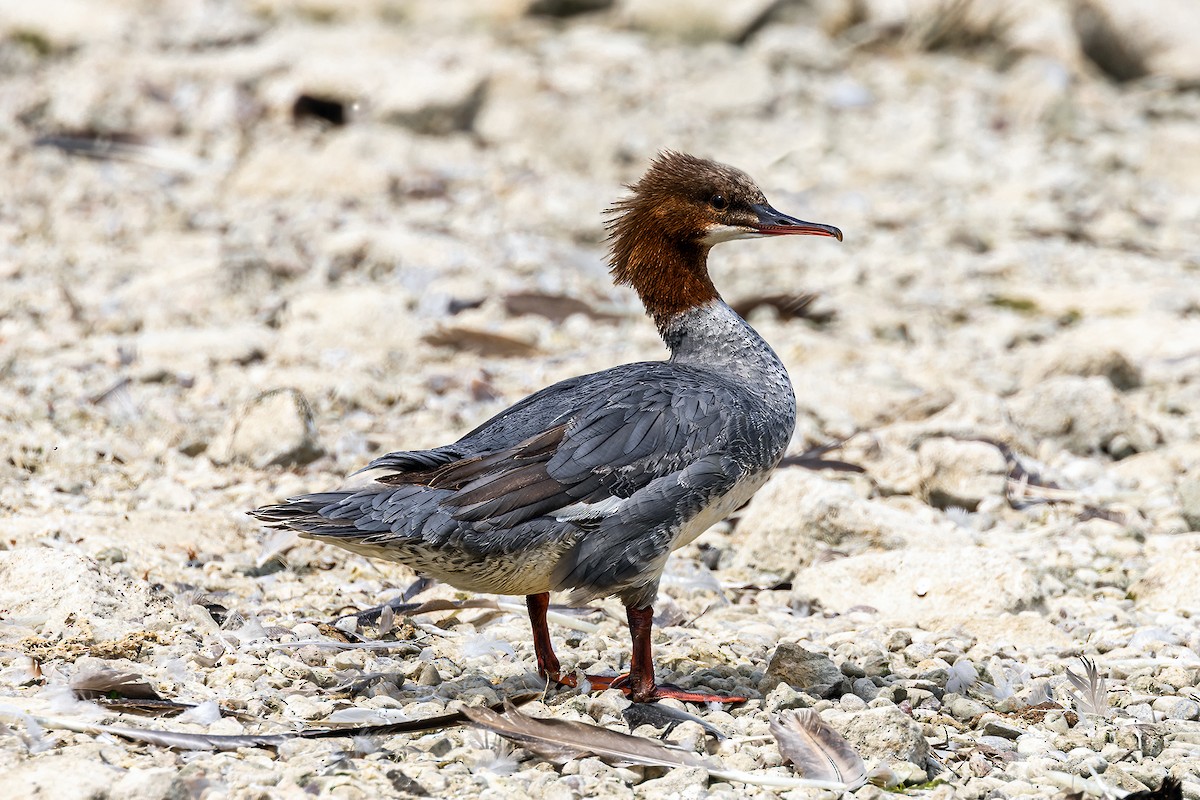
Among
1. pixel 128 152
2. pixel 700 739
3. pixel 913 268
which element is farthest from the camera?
pixel 128 152

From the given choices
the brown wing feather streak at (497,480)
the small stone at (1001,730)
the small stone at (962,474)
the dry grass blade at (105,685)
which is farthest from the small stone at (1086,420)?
the dry grass blade at (105,685)

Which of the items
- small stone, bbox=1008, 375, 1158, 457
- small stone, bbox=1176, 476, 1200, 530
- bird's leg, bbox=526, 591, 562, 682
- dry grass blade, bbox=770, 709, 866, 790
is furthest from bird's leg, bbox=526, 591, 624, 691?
small stone, bbox=1008, 375, 1158, 457

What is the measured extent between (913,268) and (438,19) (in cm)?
666

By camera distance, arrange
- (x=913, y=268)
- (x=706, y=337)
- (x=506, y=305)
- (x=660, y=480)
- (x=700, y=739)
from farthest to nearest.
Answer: (x=913, y=268), (x=506, y=305), (x=706, y=337), (x=660, y=480), (x=700, y=739)

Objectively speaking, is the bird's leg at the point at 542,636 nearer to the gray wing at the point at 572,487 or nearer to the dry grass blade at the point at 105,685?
the gray wing at the point at 572,487

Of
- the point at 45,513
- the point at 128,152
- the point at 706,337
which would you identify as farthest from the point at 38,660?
the point at 128,152

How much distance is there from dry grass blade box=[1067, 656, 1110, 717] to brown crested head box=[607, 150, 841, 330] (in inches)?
75.1

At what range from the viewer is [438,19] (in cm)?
1496

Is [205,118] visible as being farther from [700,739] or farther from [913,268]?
[700,739]

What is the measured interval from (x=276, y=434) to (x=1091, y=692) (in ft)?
13.0

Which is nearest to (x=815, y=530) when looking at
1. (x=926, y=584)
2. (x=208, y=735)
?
(x=926, y=584)

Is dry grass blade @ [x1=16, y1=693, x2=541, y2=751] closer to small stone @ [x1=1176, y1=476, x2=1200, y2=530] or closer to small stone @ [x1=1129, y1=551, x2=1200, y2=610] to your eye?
small stone @ [x1=1129, y1=551, x2=1200, y2=610]

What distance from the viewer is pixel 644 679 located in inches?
189

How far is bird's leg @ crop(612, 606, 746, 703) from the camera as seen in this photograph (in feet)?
15.6
